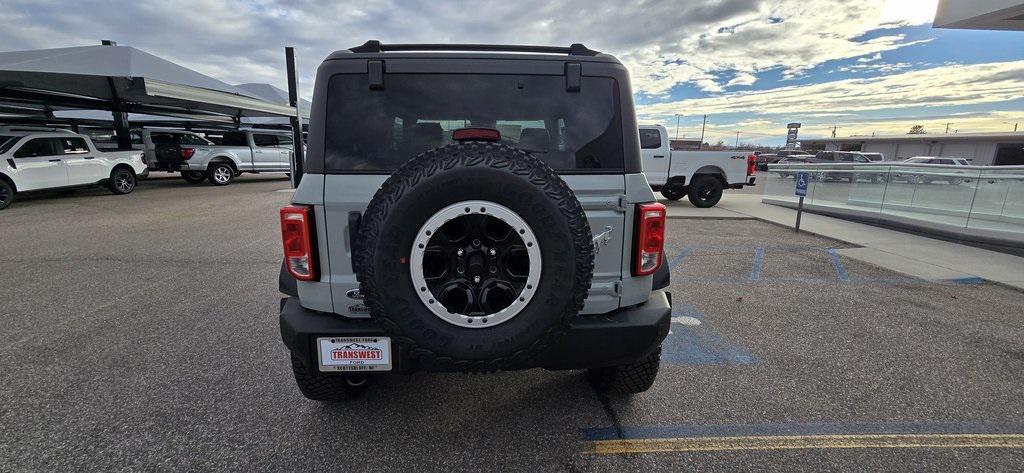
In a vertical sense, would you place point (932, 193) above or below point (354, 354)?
above

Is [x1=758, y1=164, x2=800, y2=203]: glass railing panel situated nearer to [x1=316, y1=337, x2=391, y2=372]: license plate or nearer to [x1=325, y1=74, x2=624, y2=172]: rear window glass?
[x1=325, y1=74, x2=624, y2=172]: rear window glass

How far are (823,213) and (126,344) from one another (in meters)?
13.4

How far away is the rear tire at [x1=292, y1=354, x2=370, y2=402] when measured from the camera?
97.3 inches

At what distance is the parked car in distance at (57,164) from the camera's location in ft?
33.1

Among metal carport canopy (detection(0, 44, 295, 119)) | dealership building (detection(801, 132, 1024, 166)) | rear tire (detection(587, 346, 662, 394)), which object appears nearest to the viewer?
rear tire (detection(587, 346, 662, 394))

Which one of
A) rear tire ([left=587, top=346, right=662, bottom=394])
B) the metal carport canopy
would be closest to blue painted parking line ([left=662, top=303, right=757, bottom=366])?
rear tire ([left=587, top=346, right=662, bottom=394])

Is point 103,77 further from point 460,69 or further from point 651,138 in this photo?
point 460,69

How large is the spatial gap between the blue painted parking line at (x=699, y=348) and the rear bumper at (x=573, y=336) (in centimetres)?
127

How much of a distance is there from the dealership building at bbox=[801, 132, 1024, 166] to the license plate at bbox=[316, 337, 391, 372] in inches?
2071

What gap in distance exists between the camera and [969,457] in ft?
7.44

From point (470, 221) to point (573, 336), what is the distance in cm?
74

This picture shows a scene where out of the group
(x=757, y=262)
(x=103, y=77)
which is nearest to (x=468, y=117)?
(x=757, y=262)

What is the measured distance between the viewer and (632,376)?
2.67m

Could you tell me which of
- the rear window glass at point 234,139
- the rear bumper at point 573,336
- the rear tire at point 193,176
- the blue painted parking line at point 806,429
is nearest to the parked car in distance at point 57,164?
the rear tire at point 193,176
